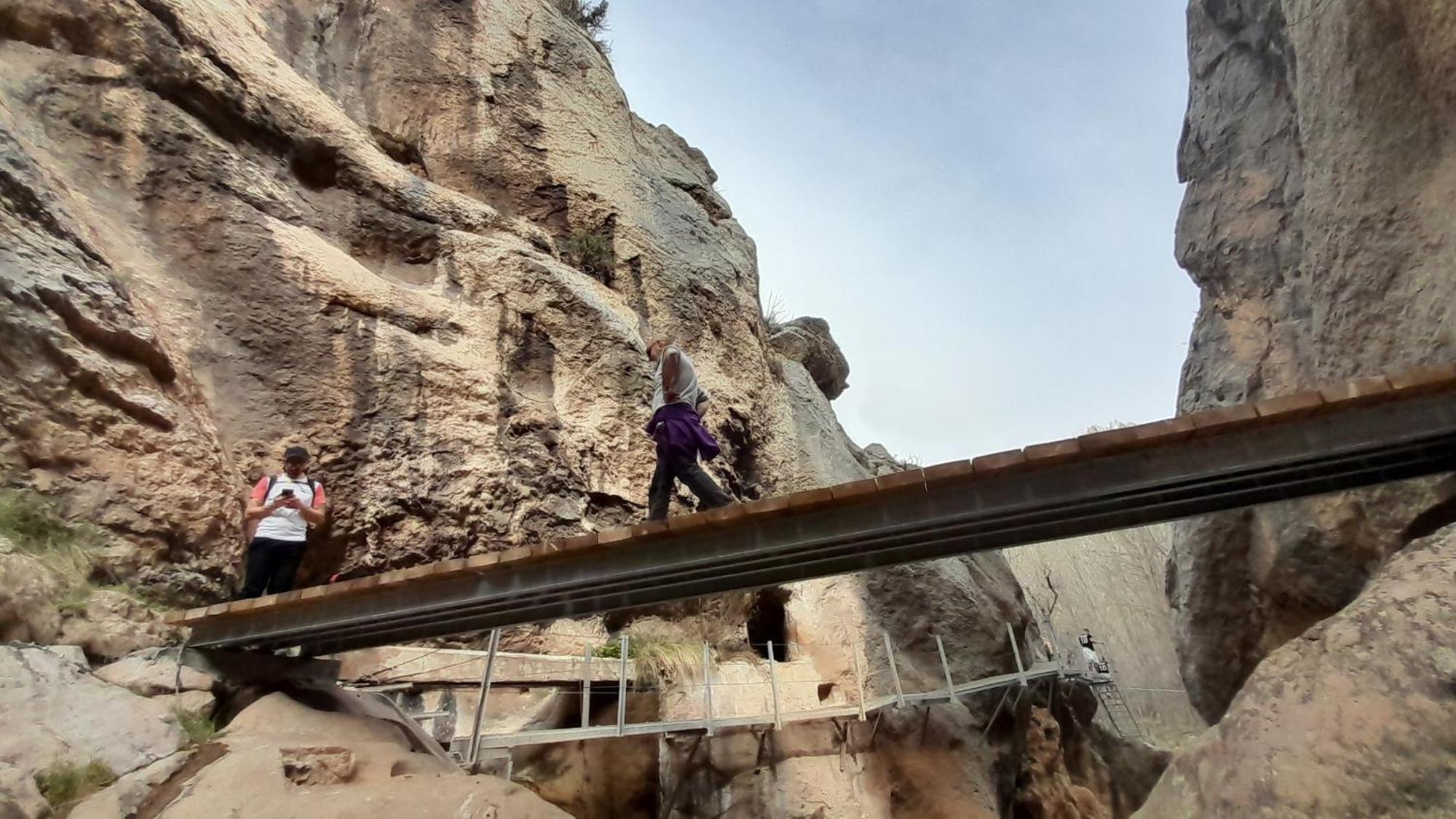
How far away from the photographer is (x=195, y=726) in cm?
500

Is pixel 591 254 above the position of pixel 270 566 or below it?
above

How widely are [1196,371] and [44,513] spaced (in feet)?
33.8

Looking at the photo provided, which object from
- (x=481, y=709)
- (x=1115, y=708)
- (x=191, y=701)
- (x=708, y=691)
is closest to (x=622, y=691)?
(x=708, y=691)

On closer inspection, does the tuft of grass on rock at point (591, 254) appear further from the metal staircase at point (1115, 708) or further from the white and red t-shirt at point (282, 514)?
the metal staircase at point (1115, 708)

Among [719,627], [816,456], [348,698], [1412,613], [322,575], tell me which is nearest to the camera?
[1412,613]

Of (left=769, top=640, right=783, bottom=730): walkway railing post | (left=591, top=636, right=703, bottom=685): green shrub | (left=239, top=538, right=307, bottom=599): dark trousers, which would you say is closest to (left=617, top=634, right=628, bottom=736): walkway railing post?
(left=591, top=636, right=703, bottom=685): green shrub

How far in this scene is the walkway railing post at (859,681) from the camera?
29.4 ft

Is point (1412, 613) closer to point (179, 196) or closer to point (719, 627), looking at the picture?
point (719, 627)

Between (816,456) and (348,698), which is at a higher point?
(816,456)

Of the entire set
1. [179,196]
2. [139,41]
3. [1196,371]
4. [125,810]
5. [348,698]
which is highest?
[139,41]

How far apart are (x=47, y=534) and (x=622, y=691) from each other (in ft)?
15.4

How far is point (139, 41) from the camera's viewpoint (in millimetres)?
8008

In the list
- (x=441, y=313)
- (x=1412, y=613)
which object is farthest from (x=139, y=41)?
(x=1412, y=613)

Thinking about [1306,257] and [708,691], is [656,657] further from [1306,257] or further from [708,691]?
[1306,257]
